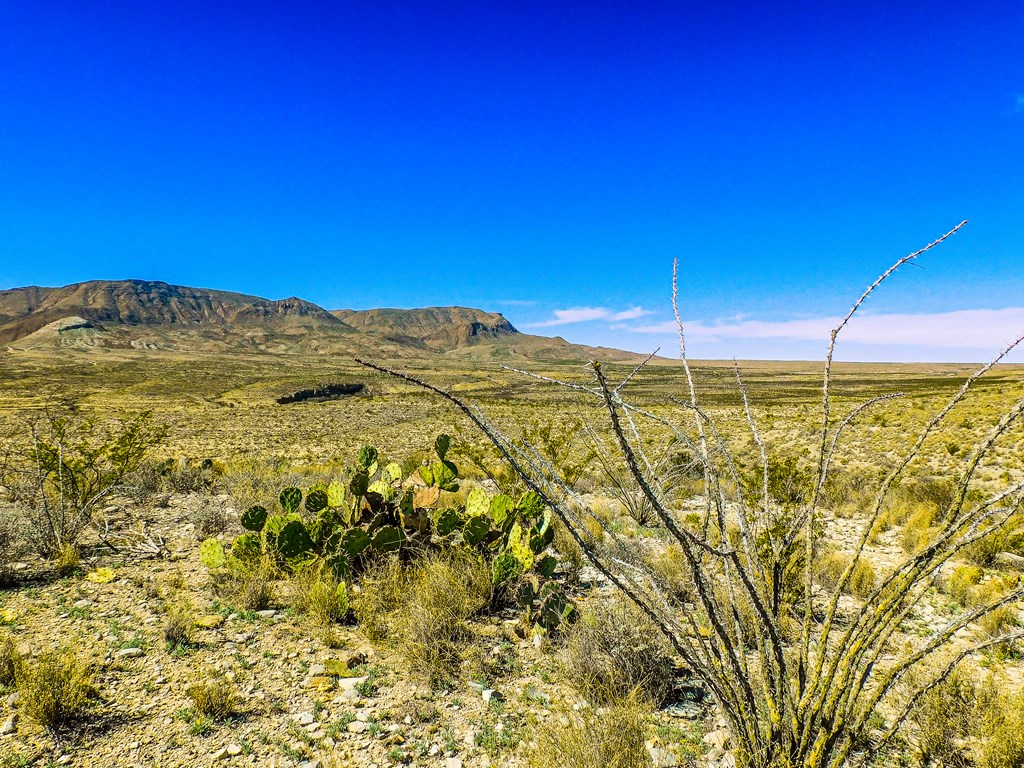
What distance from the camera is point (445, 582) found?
446 cm

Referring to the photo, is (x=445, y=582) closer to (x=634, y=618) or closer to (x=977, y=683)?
(x=634, y=618)

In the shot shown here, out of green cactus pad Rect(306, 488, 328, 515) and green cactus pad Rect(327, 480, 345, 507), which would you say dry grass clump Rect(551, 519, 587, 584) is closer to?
green cactus pad Rect(327, 480, 345, 507)

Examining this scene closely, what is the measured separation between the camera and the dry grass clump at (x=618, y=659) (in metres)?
3.37

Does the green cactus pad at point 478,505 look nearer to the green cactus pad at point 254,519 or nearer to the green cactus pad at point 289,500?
the green cactus pad at point 289,500

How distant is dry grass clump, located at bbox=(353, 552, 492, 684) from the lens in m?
3.72

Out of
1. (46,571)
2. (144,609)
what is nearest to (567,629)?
(144,609)

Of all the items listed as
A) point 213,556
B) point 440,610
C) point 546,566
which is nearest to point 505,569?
point 546,566

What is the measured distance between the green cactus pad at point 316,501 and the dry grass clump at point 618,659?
3302 mm

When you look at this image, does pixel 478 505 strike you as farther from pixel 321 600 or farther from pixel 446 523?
pixel 321 600

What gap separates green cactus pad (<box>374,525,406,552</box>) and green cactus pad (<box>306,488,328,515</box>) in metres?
1.03

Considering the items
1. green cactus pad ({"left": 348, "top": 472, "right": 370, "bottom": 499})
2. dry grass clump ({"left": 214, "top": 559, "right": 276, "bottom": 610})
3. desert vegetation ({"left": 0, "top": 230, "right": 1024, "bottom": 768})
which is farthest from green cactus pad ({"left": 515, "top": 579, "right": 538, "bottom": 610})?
dry grass clump ({"left": 214, "top": 559, "right": 276, "bottom": 610})

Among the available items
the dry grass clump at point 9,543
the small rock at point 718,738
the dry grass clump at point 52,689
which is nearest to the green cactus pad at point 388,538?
the dry grass clump at point 52,689

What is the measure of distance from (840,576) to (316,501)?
5996 mm

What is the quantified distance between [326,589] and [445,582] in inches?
41.2
